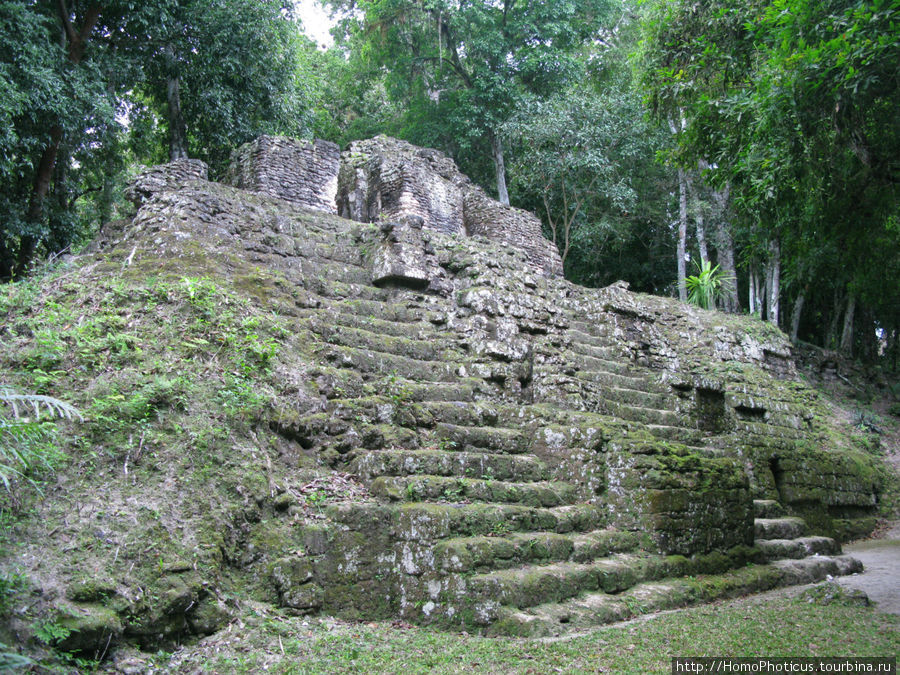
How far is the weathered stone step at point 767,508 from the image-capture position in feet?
25.4

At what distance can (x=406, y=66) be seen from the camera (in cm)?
2111

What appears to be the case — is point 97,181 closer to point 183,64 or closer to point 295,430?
point 183,64

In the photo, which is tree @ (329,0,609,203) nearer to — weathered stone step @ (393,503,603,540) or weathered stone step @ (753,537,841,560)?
weathered stone step @ (753,537,841,560)

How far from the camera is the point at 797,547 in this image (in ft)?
23.5

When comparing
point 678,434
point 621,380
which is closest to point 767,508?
point 678,434

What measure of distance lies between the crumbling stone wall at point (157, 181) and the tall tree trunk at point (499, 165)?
35.9 ft

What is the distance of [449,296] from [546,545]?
4172 millimetres

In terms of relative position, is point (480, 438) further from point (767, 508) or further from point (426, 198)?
point (426, 198)

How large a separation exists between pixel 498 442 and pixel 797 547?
12.4 feet

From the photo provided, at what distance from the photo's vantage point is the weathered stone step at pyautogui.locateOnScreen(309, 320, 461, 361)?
22.3 ft

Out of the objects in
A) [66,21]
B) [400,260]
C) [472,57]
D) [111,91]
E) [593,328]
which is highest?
[472,57]

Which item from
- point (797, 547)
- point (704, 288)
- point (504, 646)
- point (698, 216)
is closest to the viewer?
point (504, 646)

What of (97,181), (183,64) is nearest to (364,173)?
(183,64)

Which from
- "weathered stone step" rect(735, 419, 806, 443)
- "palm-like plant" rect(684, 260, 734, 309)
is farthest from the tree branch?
"palm-like plant" rect(684, 260, 734, 309)
